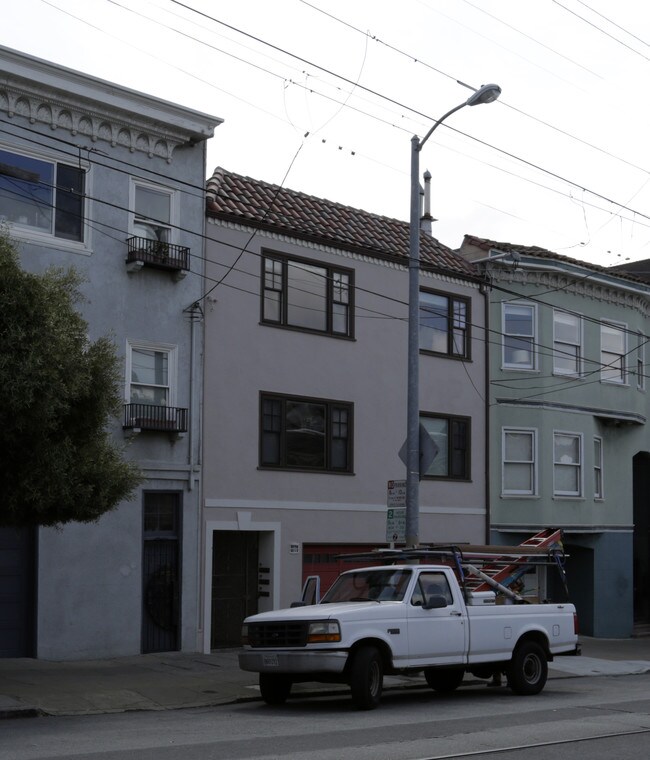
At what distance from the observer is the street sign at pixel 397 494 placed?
59.1ft

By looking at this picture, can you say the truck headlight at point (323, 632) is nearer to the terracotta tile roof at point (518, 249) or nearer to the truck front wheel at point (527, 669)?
the truck front wheel at point (527, 669)

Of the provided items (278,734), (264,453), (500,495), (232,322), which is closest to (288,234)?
(232,322)

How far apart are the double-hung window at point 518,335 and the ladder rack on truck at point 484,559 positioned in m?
9.44

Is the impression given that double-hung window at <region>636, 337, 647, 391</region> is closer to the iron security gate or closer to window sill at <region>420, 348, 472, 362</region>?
window sill at <region>420, 348, 472, 362</region>

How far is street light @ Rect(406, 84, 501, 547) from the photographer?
17.8 meters

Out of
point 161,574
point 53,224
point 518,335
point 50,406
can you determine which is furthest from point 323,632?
point 518,335

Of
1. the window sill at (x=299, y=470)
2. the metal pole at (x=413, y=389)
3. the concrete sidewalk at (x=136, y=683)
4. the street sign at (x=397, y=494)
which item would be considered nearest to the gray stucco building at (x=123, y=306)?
the concrete sidewalk at (x=136, y=683)

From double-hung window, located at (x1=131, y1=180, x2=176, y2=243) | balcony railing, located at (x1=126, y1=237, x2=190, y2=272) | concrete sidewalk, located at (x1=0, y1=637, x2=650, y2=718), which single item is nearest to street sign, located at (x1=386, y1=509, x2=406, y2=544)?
concrete sidewalk, located at (x1=0, y1=637, x2=650, y2=718)

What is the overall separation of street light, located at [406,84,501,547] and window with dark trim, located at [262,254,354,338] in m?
4.31

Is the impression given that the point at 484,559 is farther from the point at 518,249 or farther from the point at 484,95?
the point at 518,249

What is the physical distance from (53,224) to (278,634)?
28.0 ft

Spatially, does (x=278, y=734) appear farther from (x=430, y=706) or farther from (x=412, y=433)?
(x=412, y=433)

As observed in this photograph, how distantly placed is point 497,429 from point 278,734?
15801 millimetres

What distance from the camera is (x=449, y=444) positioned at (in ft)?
84.3
